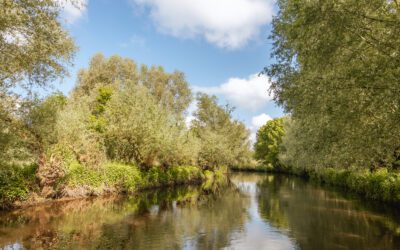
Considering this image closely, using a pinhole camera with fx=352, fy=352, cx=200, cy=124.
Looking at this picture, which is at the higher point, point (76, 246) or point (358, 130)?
point (358, 130)

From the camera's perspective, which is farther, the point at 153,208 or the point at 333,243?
the point at 153,208

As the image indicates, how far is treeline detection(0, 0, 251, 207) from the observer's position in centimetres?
1781

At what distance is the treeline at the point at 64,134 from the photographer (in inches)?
701

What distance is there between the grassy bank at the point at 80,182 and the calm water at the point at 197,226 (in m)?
1.67

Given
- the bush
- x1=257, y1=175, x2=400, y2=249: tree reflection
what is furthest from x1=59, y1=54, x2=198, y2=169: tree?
x1=257, y1=175, x2=400, y2=249: tree reflection

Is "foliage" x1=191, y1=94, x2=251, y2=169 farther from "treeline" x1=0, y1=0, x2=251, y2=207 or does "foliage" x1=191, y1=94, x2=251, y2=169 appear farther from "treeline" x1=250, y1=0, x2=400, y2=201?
"treeline" x1=250, y1=0, x2=400, y2=201

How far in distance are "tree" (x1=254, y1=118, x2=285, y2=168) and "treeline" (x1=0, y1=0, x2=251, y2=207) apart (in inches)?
1817

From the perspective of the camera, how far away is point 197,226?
21.4m

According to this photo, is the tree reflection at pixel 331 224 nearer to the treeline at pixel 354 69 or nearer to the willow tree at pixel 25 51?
the treeline at pixel 354 69

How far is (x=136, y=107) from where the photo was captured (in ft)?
134

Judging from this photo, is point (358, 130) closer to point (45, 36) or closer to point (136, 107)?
point (45, 36)

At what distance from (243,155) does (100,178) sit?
207 feet

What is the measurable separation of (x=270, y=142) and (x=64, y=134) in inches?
3530

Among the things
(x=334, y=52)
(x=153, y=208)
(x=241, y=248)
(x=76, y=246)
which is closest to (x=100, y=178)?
(x=153, y=208)
